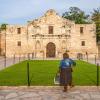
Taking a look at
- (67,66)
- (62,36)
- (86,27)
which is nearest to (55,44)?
(62,36)

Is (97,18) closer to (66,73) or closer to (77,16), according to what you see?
(77,16)

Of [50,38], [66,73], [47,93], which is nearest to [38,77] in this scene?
[66,73]

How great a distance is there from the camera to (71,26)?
58625mm

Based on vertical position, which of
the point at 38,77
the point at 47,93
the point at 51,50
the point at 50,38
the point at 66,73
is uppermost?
the point at 50,38

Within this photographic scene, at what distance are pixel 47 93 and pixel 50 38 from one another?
45285 mm

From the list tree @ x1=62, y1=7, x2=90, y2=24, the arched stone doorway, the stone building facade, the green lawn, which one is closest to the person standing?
the green lawn

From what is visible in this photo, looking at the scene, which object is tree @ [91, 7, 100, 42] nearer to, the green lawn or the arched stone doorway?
the arched stone doorway

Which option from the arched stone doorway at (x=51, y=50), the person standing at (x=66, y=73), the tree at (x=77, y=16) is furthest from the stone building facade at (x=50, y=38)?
the person standing at (x=66, y=73)

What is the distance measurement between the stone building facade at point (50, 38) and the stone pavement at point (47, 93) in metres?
43.3

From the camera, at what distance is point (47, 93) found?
13.1 meters

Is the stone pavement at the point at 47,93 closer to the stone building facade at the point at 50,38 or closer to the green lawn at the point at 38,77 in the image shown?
the green lawn at the point at 38,77

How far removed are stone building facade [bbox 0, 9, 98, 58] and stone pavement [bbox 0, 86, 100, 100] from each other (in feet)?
142

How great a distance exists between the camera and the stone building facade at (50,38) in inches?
2281

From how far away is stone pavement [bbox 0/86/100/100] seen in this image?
12.3 m
